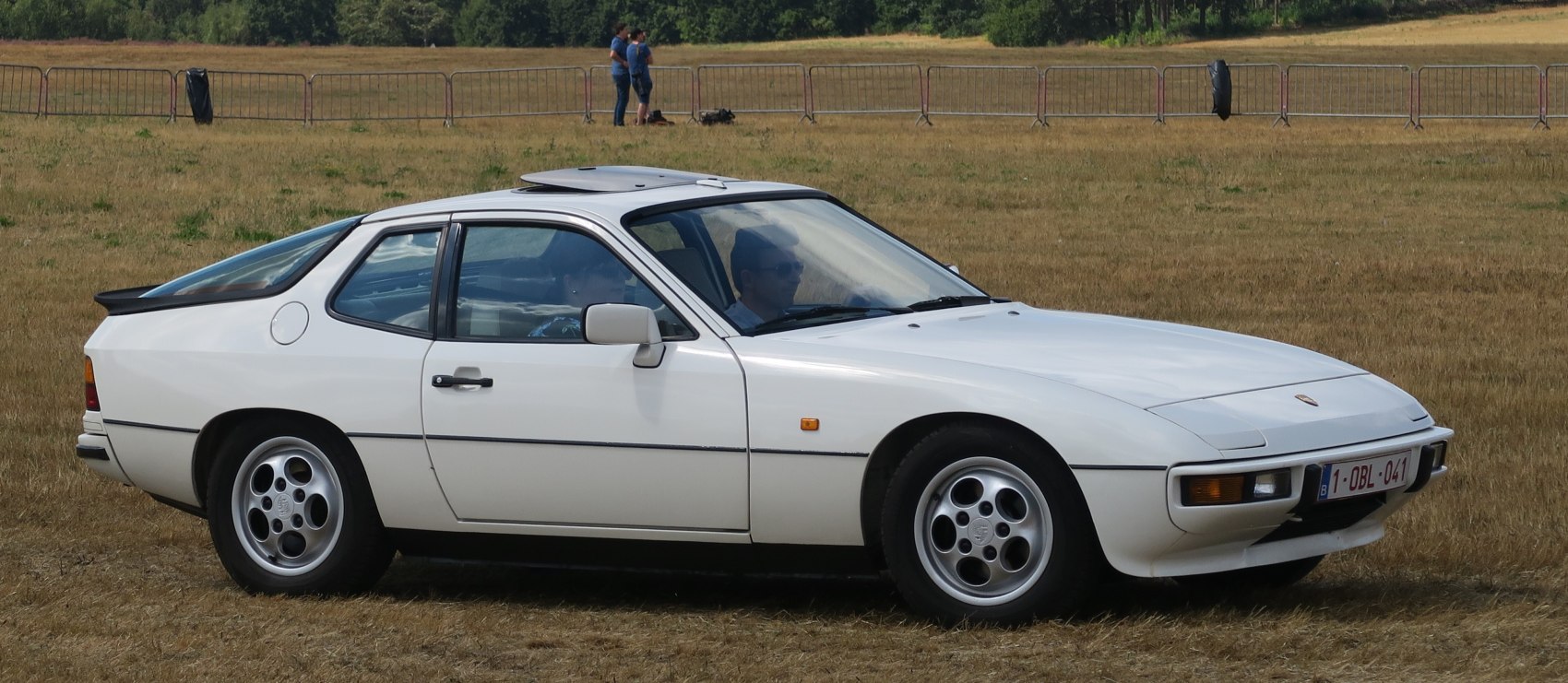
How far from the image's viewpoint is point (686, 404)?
19.1 feet

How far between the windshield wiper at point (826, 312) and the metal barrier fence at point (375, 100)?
29813 millimetres

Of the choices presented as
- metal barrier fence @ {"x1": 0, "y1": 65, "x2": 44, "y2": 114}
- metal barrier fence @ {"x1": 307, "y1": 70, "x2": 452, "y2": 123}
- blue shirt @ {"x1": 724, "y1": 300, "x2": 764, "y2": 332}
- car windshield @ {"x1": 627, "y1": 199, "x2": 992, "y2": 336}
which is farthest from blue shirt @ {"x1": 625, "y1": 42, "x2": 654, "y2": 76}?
blue shirt @ {"x1": 724, "y1": 300, "x2": 764, "y2": 332}

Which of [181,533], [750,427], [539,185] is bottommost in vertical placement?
[181,533]

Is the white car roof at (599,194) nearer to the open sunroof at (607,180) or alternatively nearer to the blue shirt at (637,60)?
the open sunroof at (607,180)

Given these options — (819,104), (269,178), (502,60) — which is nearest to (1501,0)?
(502,60)

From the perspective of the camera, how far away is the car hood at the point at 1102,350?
17.9 ft

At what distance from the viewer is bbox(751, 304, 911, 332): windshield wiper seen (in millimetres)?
6000

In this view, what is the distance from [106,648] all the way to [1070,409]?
269 cm

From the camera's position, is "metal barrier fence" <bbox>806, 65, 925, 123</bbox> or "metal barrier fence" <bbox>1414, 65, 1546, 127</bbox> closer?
"metal barrier fence" <bbox>1414, 65, 1546, 127</bbox>

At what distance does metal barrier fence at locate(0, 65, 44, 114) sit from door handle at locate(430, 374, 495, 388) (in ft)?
105

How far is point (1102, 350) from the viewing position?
19.0 ft

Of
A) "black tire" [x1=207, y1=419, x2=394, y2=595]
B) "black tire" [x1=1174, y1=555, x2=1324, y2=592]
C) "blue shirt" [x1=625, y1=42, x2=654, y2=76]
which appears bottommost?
"black tire" [x1=1174, y1=555, x2=1324, y2=592]

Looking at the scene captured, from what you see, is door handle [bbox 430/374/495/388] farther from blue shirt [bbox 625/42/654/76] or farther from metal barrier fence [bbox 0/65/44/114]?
metal barrier fence [bbox 0/65/44/114]

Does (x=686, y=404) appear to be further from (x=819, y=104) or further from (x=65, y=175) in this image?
(x=819, y=104)
